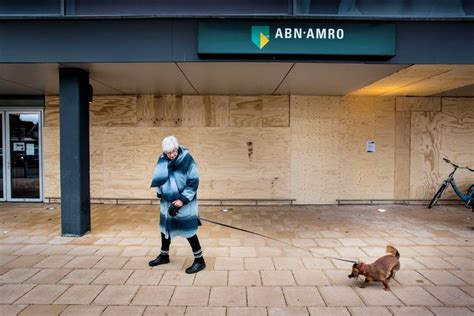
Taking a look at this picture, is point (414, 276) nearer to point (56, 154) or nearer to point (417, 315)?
point (417, 315)

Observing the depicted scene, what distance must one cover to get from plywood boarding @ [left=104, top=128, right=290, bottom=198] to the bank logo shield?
3.39 meters

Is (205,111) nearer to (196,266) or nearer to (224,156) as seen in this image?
(224,156)

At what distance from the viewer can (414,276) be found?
13.3 feet

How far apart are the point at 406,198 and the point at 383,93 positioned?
2.75 metres

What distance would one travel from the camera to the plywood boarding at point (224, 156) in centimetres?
831

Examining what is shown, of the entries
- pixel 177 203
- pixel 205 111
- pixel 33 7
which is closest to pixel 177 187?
pixel 177 203

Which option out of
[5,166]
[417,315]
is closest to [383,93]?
[417,315]

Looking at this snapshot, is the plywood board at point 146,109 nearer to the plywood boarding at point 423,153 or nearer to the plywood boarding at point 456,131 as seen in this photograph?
the plywood boarding at point 423,153

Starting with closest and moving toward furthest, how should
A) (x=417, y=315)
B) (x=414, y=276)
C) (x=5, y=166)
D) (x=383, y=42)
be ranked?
(x=417, y=315) < (x=414, y=276) < (x=383, y=42) < (x=5, y=166)

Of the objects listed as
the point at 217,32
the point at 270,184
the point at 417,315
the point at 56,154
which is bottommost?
the point at 417,315

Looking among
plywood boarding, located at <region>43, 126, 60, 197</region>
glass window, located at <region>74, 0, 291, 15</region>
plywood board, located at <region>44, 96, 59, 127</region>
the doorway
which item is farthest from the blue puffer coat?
the doorway

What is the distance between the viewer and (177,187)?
4.00 metres

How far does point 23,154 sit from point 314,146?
7.51 metres

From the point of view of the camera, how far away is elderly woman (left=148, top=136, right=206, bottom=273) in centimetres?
395
